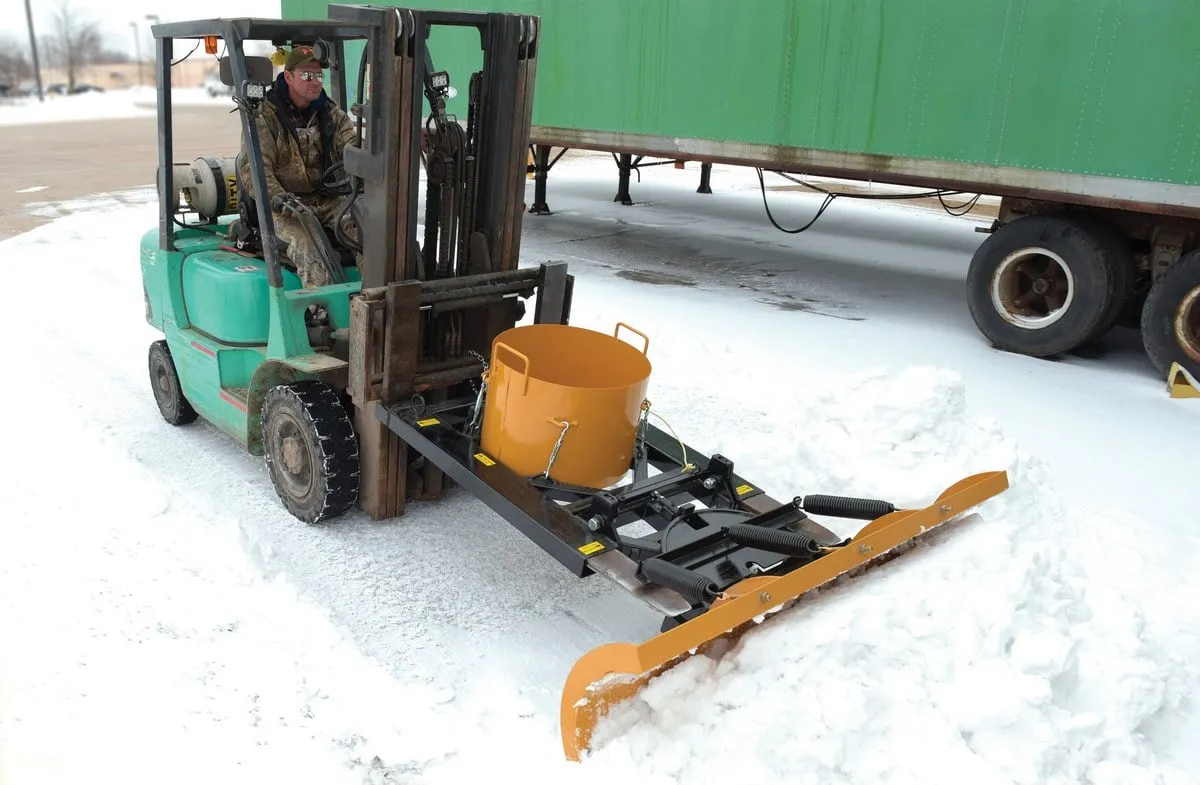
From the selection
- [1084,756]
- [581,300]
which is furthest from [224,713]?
[581,300]

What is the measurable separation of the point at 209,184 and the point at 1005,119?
19.0 ft

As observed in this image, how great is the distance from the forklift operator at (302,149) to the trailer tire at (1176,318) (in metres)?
5.70

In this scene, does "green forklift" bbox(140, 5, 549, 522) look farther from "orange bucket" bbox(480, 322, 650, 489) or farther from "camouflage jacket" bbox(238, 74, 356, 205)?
"orange bucket" bbox(480, 322, 650, 489)

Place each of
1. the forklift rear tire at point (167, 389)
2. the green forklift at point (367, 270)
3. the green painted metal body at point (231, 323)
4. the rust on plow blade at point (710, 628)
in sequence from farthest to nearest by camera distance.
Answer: the forklift rear tire at point (167, 389), the green painted metal body at point (231, 323), the green forklift at point (367, 270), the rust on plow blade at point (710, 628)

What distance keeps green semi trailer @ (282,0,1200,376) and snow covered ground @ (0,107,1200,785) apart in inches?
43.6

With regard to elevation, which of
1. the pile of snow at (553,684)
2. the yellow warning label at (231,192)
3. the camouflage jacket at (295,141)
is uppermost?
the camouflage jacket at (295,141)

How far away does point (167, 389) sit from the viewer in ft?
16.6

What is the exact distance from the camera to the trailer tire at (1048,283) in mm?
6941

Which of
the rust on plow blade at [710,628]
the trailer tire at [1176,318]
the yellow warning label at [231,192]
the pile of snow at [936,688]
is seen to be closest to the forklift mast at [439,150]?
the yellow warning label at [231,192]

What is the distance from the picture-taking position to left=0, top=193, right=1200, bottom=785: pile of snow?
8.30 ft

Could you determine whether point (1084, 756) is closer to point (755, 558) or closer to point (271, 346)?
point (755, 558)

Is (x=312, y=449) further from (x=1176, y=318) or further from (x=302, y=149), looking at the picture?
(x=1176, y=318)

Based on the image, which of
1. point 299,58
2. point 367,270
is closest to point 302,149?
point 299,58

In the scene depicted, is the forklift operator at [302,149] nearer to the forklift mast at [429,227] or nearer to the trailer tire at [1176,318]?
the forklift mast at [429,227]
